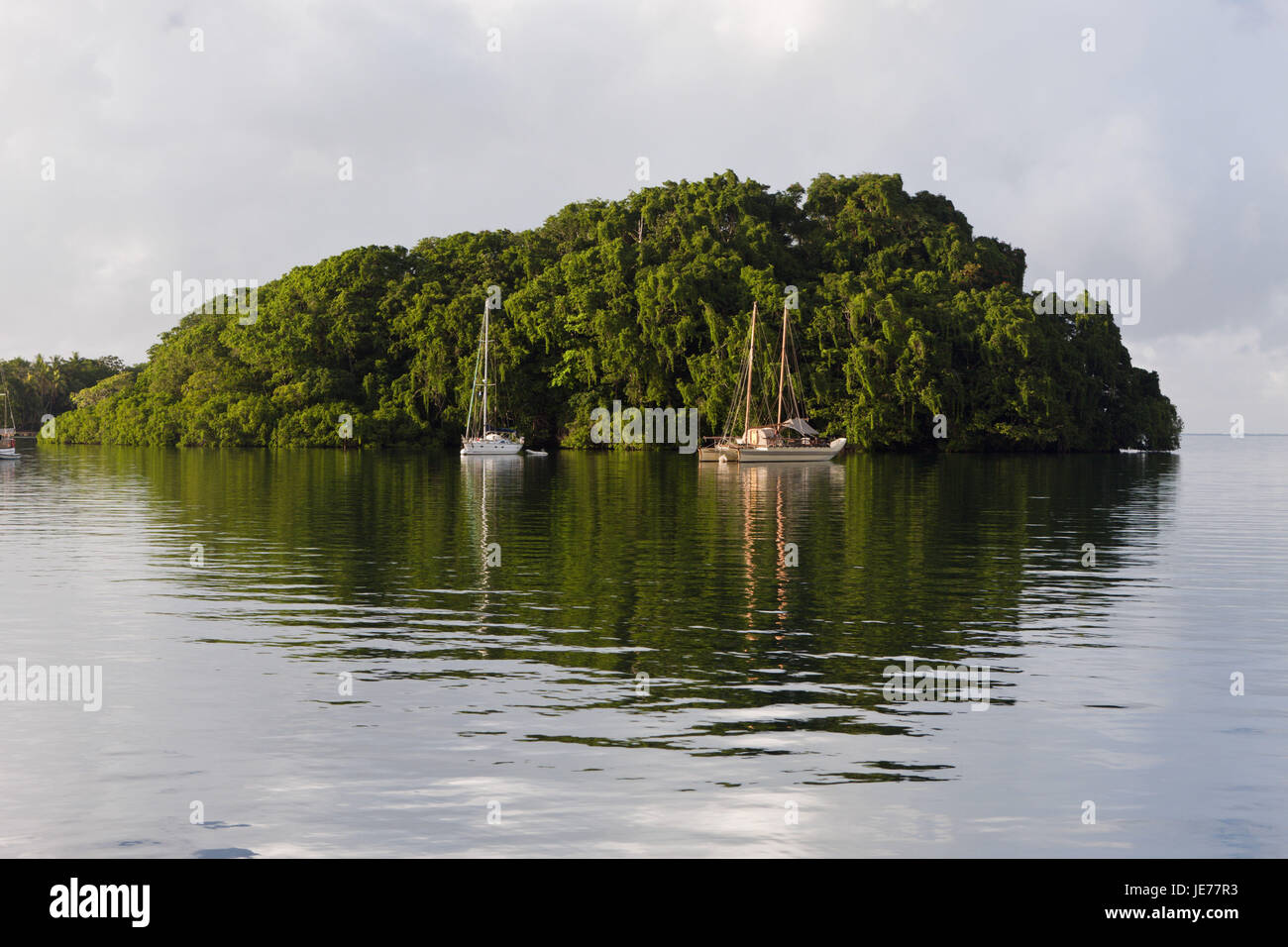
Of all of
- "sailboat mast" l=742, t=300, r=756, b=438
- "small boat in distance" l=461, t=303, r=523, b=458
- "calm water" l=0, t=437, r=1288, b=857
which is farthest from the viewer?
"small boat in distance" l=461, t=303, r=523, b=458

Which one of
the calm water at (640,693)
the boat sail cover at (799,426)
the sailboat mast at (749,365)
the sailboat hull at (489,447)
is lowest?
the calm water at (640,693)

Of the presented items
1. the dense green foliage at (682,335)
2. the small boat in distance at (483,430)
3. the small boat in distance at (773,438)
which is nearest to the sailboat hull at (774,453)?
the small boat in distance at (773,438)

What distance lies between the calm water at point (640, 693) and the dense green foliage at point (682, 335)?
73.8m

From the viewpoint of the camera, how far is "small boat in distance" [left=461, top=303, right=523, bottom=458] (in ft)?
341

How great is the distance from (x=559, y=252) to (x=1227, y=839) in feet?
432

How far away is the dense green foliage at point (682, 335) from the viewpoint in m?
110

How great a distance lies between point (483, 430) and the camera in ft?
363

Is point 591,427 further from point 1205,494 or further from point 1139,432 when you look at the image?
point 1205,494

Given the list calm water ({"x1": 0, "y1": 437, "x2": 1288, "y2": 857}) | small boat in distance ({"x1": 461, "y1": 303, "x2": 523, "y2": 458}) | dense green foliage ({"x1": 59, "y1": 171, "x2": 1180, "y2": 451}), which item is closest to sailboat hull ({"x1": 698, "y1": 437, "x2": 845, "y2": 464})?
dense green foliage ({"x1": 59, "y1": 171, "x2": 1180, "y2": 451})

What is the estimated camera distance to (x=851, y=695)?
15.4 meters

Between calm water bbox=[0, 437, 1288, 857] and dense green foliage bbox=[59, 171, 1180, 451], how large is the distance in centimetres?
7385

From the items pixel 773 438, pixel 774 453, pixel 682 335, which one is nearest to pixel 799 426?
pixel 773 438

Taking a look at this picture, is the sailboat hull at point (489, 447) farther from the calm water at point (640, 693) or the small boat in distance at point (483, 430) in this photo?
the calm water at point (640, 693)

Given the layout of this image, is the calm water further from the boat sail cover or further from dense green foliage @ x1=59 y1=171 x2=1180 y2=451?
dense green foliage @ x1=59 y1=171 x2=1180 y2=451
